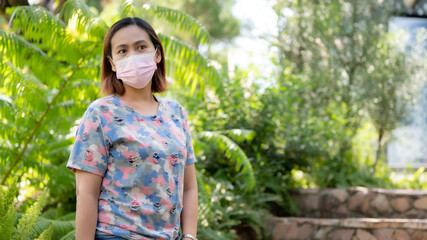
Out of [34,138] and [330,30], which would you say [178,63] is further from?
[330,30]

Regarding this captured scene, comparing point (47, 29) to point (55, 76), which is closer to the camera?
point (47, 29)

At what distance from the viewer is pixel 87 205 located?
6.39ft

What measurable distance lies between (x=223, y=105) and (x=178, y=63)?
2.36 m

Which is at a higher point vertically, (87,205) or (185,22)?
(185,22)

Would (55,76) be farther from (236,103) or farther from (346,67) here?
(346,67)

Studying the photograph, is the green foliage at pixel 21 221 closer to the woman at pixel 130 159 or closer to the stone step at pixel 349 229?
the woman at pixel 130 159

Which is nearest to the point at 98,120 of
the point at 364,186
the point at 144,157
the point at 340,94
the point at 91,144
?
the point at 91,144

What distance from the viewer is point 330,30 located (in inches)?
360

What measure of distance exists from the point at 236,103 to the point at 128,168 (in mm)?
5513

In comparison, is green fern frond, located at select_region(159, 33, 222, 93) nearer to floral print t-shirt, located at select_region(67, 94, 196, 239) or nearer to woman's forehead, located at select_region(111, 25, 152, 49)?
woman's forehead, located at select_region(111, 25, 152, 49)

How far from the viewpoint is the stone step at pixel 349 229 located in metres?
6.13

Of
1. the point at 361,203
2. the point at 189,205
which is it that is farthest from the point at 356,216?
the point at 189,205

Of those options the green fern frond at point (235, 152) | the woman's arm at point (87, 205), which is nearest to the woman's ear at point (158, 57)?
the woman's arm at point (87, 205)

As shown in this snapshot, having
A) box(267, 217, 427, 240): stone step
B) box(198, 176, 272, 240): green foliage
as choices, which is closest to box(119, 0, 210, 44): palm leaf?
box(198, 176, 272, 240): green foliage
